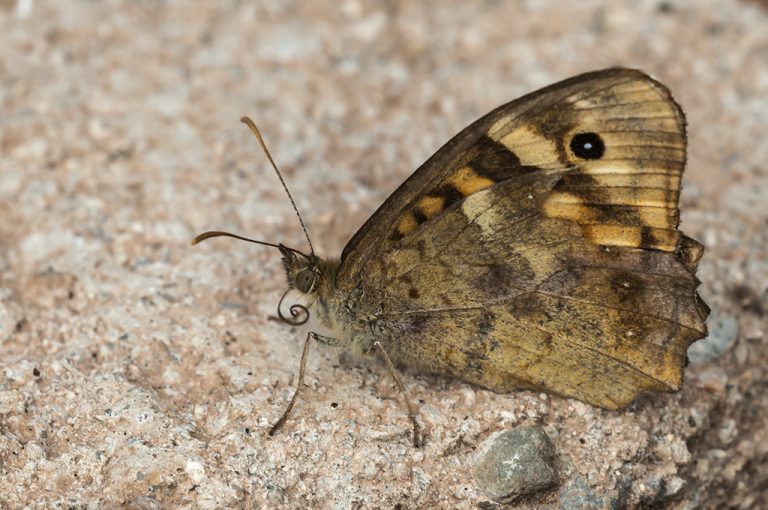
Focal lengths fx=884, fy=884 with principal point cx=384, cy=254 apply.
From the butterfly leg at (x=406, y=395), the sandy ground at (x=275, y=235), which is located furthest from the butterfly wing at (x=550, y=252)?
the sandy ground at (x=275, y=235)

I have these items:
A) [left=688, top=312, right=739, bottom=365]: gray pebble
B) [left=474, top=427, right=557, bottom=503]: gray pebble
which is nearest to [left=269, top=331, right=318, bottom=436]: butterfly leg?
[left=474, top=427, right=557, bottom=503]: gray pebble

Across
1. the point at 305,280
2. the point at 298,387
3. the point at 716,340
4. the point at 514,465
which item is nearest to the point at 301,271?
the point at 305,280

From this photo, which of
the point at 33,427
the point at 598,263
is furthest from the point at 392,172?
the point at 33,427

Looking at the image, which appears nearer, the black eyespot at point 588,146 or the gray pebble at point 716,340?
the black eyespot at point 588,146

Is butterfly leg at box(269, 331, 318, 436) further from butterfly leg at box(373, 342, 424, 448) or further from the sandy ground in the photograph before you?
butterfly leg at box(373, 342, 424, 448)

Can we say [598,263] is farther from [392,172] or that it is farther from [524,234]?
[392,172]

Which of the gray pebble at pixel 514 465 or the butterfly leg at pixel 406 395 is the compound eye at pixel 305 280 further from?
the gray pebble at pixel 514 465
